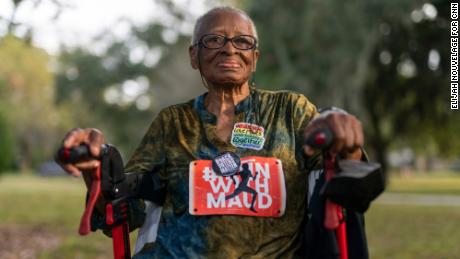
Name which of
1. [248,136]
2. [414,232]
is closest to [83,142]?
[248,136]

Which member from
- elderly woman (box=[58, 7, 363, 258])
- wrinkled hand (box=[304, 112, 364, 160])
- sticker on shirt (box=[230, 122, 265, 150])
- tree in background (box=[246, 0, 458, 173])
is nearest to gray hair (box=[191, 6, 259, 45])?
elderly woman (box=[58, 7, 363, 258])

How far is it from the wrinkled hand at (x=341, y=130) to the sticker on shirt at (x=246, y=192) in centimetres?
42

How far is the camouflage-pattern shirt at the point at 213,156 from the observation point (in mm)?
2275

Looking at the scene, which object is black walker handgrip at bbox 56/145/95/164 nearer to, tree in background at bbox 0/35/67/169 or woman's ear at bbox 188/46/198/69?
woman's ear at bbox 188/46/198/69

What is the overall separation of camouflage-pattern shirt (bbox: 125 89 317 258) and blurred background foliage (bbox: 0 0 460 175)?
4.89 metres

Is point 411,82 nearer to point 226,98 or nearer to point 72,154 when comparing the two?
point 226,98

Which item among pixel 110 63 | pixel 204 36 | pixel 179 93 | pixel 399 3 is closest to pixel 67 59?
pixel 110 63

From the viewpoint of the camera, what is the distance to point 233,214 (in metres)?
2.28

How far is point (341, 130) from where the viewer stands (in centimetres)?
189

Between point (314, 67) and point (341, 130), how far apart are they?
54.0ft

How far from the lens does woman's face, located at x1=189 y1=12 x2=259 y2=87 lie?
8.04 ft

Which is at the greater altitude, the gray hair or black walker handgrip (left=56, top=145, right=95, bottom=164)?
the gray hair

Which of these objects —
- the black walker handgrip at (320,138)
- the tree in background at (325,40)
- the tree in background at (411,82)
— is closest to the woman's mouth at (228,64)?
the black walker handgrip at (320,138)

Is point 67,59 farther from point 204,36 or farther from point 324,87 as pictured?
point 204,36
